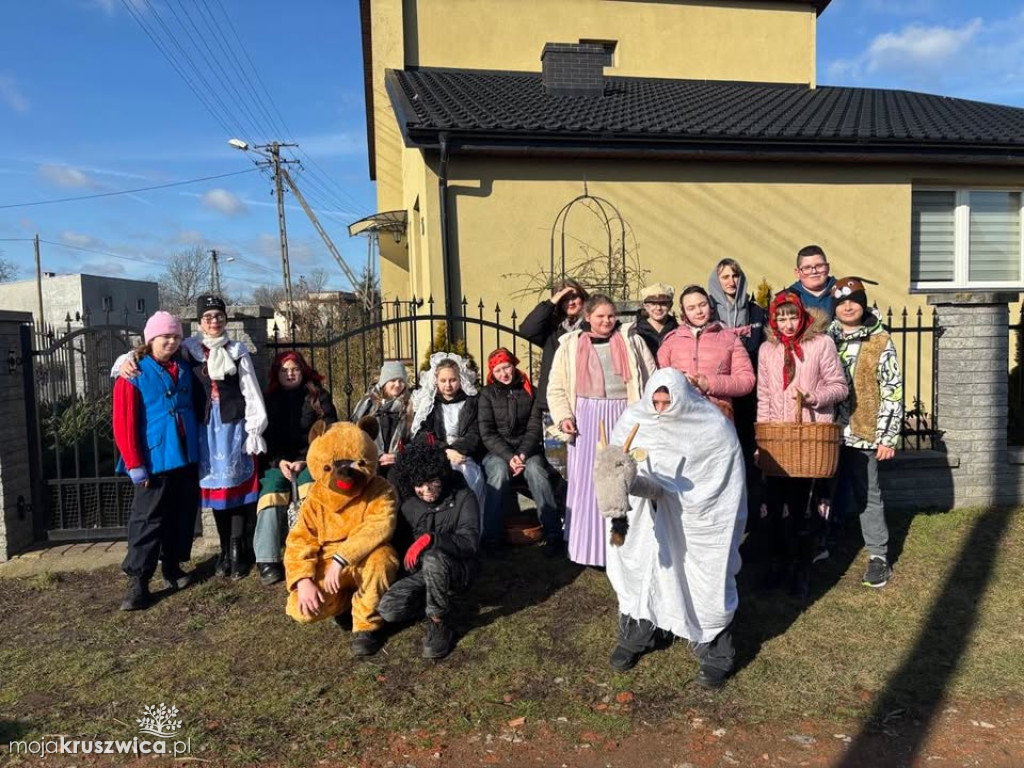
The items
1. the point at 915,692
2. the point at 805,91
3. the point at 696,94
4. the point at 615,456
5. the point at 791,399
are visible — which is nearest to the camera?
the point at 615,456

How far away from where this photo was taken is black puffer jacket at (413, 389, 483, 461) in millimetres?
4941

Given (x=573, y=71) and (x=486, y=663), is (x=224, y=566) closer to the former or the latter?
(x=486, y=663)

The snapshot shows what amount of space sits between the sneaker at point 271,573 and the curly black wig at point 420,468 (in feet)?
3.87

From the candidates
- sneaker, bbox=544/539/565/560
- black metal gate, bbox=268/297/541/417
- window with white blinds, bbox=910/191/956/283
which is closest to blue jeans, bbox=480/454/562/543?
sneaker, bbox=544/539/565/560

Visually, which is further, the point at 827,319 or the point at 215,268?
the point at 215,268

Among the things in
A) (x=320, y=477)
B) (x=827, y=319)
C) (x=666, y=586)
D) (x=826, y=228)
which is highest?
(x=826, y=228)

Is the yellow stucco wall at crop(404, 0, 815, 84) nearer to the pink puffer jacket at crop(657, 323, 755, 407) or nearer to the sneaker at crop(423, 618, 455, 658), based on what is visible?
the pink puffer jacket at crop(657, 323, 755, 407)

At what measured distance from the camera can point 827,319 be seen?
426cm

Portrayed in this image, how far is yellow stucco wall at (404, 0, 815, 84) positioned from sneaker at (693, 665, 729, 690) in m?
11.3

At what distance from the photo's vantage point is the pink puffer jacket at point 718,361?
4234 millimetres

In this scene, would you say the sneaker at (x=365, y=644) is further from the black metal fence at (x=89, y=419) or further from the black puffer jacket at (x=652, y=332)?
the black puffer jacket at (x=652, y=332)

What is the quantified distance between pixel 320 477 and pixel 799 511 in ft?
8.76

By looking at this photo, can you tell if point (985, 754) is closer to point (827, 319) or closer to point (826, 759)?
point (826, 759)

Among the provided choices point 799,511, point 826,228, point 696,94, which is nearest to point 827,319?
point 799,511
